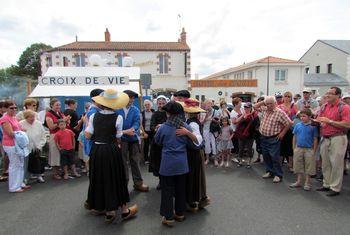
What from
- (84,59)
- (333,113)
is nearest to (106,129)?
(333,113)

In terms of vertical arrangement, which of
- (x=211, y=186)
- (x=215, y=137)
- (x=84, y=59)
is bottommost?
(x=211, y=186)

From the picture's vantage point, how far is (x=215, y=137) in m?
6.83

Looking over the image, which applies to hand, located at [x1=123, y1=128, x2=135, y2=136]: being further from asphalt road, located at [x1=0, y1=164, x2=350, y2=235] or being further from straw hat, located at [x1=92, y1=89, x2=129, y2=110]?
asphalt road, located at [x1=0, y1=164, x2=350, y2=235]

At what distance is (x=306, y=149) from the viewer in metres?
4.98

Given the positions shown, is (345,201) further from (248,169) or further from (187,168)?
(187,168)

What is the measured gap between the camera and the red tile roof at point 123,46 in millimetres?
27097

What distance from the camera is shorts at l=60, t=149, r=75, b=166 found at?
570 cm

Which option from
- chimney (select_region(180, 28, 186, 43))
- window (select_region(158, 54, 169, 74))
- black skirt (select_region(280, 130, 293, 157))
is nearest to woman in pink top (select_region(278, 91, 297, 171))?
black skirt (select_region(280, 130, 293, 157))

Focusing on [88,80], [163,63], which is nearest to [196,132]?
[88,80]

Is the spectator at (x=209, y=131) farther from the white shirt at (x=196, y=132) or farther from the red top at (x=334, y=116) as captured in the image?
the white shirt at (x=196, y=132)

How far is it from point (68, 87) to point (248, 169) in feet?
21.0

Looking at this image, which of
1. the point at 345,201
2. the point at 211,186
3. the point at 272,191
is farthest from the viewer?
the point at 211,186

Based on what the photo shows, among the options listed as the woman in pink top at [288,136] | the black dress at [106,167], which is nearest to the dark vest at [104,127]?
the black dress at [106,167]

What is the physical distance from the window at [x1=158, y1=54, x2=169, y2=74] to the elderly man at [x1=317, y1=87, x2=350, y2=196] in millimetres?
24089
